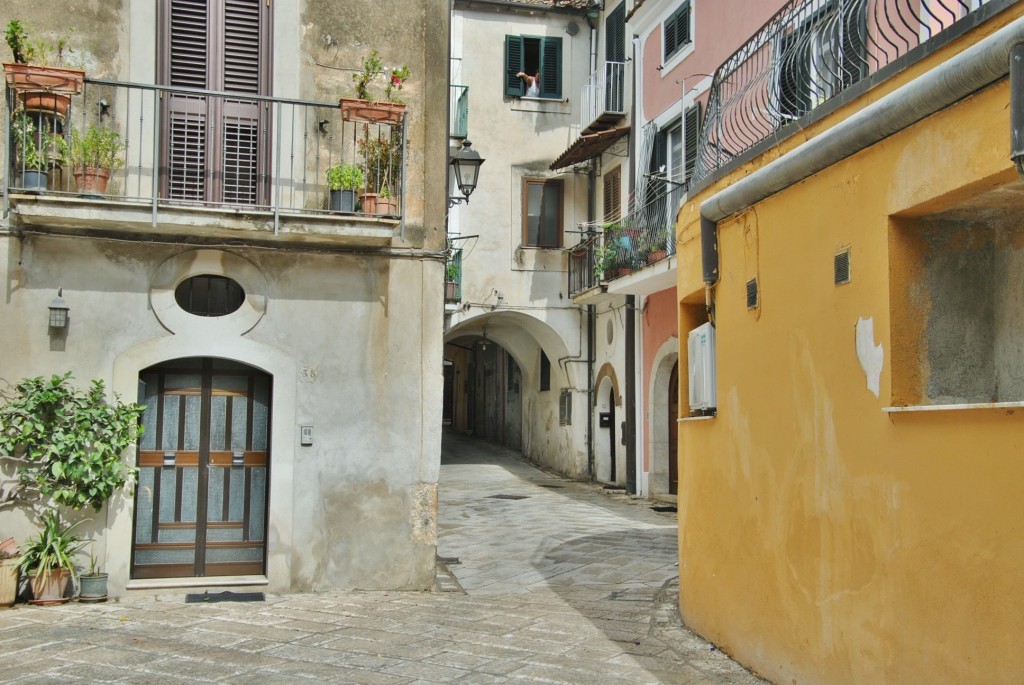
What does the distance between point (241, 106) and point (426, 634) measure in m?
5.19

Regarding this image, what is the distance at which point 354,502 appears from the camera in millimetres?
9930

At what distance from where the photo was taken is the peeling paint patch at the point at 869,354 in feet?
17.6

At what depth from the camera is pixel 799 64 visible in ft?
22.3

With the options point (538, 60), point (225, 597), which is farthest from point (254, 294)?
point (538, 60)

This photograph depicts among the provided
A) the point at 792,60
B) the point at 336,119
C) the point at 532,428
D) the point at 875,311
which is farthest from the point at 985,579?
the point at 532,428

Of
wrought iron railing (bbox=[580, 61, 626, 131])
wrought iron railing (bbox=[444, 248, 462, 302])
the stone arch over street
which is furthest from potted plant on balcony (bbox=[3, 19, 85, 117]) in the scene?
the stone arch over street

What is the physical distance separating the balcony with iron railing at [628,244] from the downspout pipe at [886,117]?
29.6ft

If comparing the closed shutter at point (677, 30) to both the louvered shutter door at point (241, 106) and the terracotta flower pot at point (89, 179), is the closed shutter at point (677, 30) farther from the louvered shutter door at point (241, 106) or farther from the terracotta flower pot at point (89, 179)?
the terracotta flower pot at point (89, 179)

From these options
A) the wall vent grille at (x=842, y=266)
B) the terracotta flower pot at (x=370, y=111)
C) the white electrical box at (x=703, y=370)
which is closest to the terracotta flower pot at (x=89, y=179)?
the terracotta flower pot at (x=370, y=111)

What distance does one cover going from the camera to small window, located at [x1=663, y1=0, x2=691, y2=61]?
17641 millimetres

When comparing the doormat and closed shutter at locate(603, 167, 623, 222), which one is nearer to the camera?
the doormat

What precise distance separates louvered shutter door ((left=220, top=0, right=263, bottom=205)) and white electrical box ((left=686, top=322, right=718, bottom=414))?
437 centimetres

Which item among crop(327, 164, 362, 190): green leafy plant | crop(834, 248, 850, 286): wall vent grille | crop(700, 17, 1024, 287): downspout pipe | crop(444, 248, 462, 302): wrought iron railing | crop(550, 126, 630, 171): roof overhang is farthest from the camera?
crop(444, 248, 462, 302): wrought iron railing

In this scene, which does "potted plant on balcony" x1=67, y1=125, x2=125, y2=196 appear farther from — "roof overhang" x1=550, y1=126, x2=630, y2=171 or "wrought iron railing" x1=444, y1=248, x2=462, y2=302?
"roof overhang" x1=550, y1=126, x2=630, y2=171
